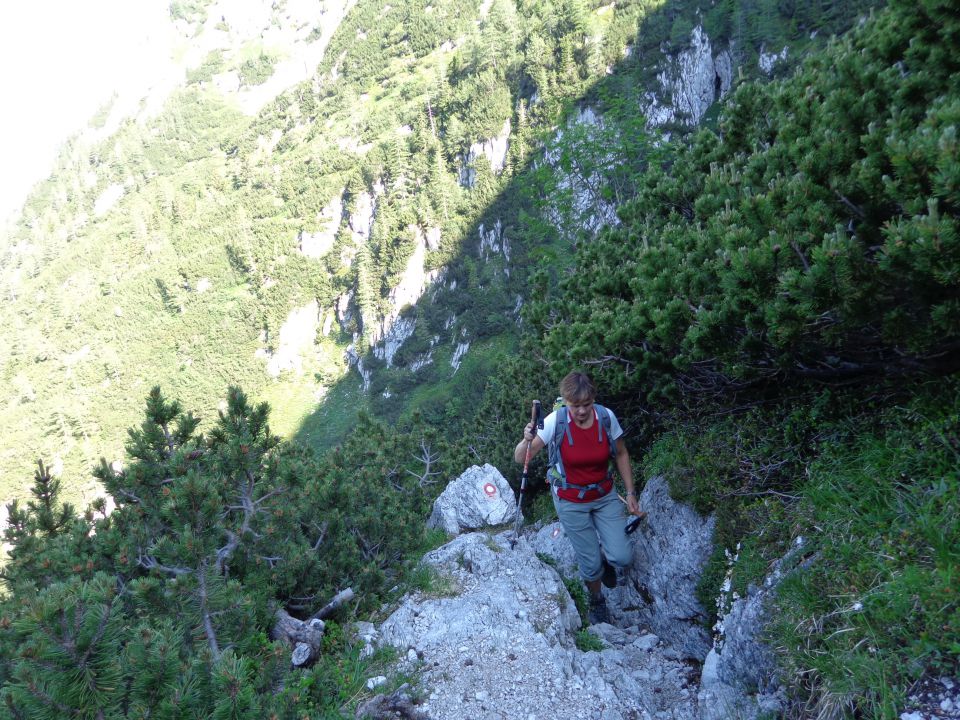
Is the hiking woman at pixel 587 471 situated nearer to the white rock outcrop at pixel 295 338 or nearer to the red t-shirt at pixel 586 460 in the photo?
the red t-shirt at pixel 586 460

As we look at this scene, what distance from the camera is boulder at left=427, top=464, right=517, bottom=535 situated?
9742mm

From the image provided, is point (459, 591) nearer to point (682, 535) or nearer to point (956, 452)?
point (682, 535)

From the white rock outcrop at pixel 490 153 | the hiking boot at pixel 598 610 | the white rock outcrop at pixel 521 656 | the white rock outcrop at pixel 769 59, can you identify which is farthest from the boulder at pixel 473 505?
the white rock outcrop at pixel 490 153

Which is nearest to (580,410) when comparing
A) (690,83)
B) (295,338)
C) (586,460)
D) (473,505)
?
(586,460)

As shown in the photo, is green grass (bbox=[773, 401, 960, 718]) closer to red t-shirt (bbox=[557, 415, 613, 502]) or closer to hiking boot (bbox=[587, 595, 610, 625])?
red t-shirt (bbox=[557, 415, 613, 502])

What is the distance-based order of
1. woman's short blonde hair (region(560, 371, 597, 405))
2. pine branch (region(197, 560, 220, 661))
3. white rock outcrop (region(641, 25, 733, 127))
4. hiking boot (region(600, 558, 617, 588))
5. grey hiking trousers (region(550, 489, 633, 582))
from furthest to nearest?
1. white rock outcrop (region(641, 25, 733, 127))
2. hiking boot (region(600, 558, 617, 588))
3. grey hiking trousers (region(550, 489, 633, 582))
4. woman's short blonde hair (region(560, 371, 597, 405))
5. pine branch (region(197, 560, 220, 661))

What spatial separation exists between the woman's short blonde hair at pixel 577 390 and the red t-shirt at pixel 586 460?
10.7 inches

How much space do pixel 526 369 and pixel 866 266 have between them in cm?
1071

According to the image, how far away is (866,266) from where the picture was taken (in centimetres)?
288

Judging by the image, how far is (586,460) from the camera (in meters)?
4.48

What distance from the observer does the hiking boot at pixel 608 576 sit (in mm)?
5160

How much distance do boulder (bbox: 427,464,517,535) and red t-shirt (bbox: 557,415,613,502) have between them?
5039 millimetres

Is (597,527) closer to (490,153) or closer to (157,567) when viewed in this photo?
(157,567)


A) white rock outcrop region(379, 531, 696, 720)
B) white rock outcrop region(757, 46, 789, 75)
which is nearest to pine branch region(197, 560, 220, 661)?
white rock outcrop region(379, 531, 696, 720)
